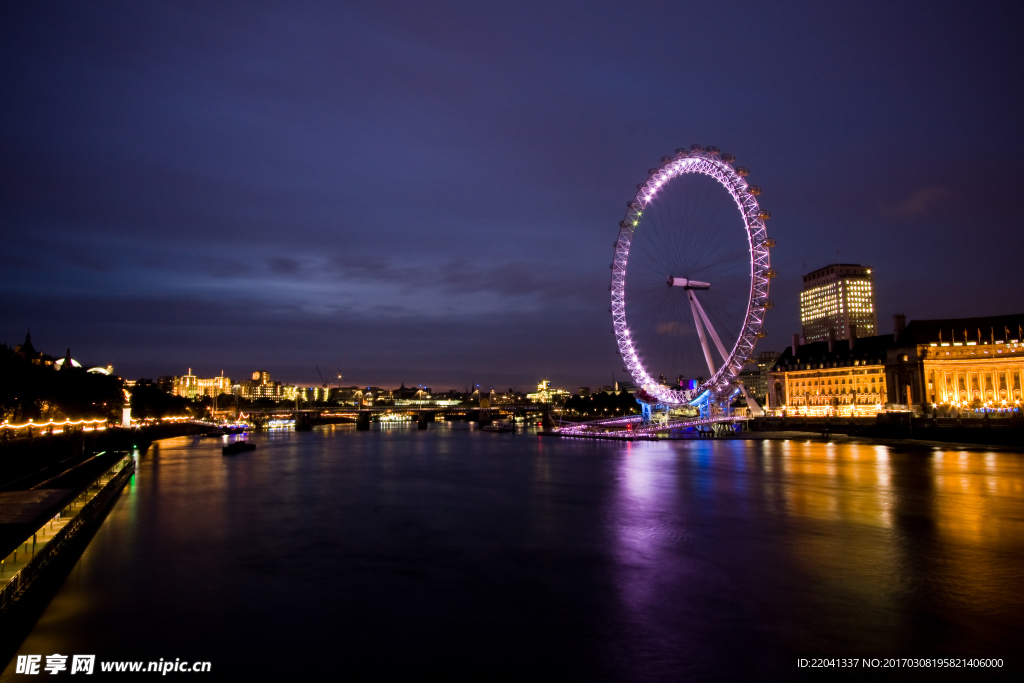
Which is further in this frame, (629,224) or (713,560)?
(629,224)

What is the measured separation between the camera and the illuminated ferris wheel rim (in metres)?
54.6

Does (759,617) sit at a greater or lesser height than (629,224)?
lesser

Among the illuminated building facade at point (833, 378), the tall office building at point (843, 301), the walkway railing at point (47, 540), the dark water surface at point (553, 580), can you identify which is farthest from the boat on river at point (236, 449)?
the tall office building at point (843, 301)

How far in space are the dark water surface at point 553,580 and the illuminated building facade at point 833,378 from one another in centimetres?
5667

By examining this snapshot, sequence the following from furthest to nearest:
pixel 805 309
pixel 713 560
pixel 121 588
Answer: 1. pixel 805 309
2. pixel 713 560
3. pixel 121 588

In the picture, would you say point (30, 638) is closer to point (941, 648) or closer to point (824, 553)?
point (941, 648)

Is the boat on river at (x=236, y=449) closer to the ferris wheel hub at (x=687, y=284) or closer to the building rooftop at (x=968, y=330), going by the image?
the ferris wheel hub at (x=687, y=284)

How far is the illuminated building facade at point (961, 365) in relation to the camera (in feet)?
249

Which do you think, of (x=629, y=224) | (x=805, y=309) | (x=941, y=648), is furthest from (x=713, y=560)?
(x=805, y=309)

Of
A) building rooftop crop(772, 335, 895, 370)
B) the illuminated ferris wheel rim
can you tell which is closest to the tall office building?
building rooftop crop(772, 335, 895, 370)

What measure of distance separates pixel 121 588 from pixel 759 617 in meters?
13.7

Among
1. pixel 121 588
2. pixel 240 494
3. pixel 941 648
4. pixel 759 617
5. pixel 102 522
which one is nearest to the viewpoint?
pixel 941 648

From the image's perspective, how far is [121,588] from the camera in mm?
15758

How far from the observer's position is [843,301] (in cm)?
16012
